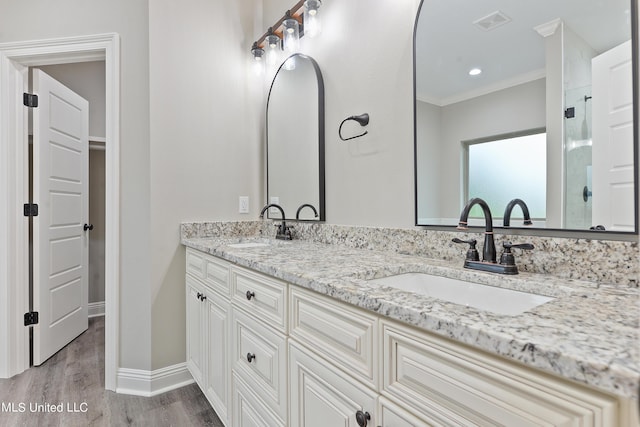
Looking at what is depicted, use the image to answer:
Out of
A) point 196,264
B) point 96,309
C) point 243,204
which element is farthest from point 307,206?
point 96,309

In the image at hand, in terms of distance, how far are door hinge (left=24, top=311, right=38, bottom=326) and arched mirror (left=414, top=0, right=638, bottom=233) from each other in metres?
2.62

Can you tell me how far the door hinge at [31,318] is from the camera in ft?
7.23

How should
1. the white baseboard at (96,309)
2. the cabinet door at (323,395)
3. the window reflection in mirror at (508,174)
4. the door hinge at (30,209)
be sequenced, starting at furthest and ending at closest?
the white baseboard at (96,309)
the door hinge at (30,209)
the window reflection in mirror at (508,174)
the cabinet door at (323,395)

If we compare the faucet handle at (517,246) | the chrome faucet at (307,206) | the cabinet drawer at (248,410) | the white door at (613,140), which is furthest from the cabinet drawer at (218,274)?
the white door at (613,140)

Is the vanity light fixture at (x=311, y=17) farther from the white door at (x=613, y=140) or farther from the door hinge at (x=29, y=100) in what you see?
the door hinge at (x=29, y=100)

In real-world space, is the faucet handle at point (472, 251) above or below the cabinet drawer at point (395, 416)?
above

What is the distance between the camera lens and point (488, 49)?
114cm

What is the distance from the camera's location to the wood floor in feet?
5.50

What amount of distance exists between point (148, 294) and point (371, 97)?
167 centimetres

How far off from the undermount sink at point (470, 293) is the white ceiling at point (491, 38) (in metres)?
0.67

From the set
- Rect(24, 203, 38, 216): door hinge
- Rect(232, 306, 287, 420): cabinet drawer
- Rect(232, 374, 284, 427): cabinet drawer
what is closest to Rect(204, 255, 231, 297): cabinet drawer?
Rect(232, 306, 287, 420): cabinet drawer

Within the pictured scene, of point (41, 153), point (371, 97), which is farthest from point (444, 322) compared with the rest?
point (41, 153)

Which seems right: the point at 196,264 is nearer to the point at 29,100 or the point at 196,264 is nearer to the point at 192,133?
the point at 192,133

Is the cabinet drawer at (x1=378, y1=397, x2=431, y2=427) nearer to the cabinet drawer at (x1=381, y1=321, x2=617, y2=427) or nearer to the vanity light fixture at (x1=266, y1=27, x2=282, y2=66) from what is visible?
the cabinet drawer at (x1=381, y1=321, x2=617, y2=427)
